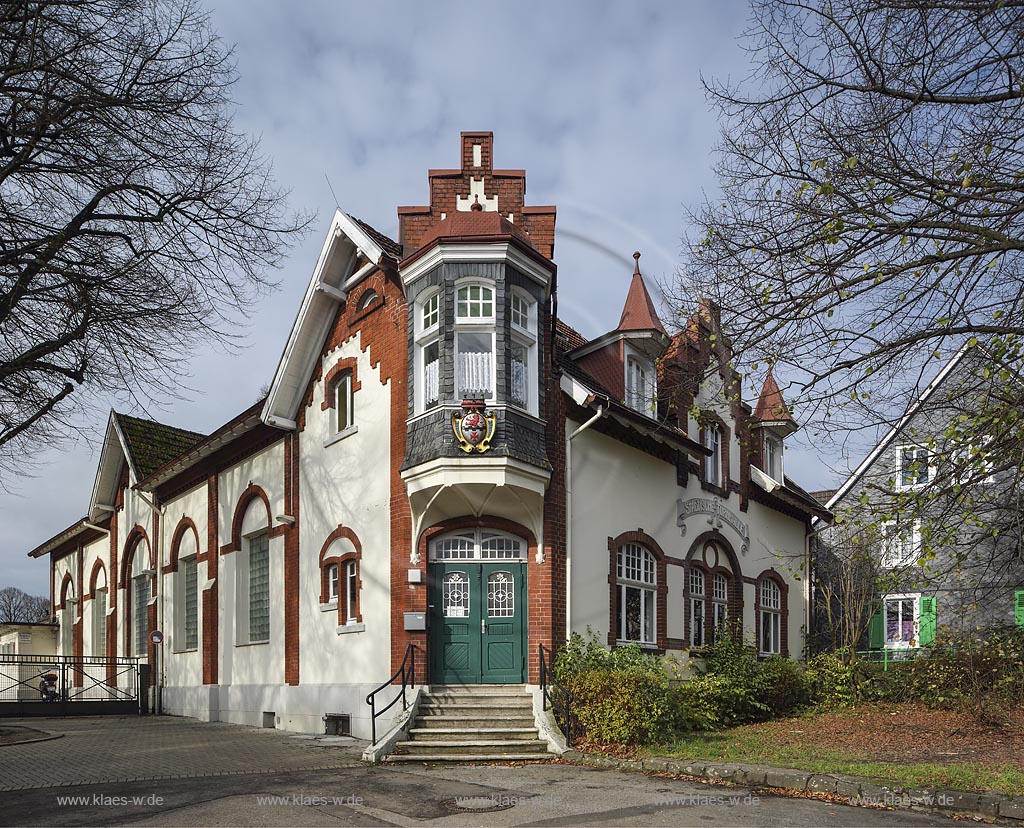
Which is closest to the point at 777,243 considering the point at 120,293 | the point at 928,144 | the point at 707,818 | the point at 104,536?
the point at 928,144

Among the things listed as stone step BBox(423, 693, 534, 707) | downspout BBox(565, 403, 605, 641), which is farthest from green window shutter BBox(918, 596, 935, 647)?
stone step BBox(423, 693, 534, 707)

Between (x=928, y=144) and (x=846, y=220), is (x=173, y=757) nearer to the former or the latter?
(x=846, y=220)

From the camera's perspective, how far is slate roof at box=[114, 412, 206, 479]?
3005cm

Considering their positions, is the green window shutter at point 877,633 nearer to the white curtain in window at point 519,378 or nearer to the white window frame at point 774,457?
the white window frame at point 774,457

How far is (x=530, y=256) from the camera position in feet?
56.0

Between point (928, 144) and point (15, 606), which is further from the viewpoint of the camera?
point (15, 606)

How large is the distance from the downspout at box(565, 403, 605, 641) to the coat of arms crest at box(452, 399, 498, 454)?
218 cm

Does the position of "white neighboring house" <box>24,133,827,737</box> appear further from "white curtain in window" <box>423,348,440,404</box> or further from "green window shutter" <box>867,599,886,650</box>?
"green window shutter" <box>867,599,886,650</box>

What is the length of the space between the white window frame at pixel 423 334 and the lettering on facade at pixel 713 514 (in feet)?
22.8

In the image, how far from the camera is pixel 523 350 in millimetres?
17312

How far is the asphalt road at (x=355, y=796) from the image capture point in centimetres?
1012

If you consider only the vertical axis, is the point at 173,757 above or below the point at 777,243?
below

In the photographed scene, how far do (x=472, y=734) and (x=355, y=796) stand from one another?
3818mm

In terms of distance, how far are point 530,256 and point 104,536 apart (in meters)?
23.3
